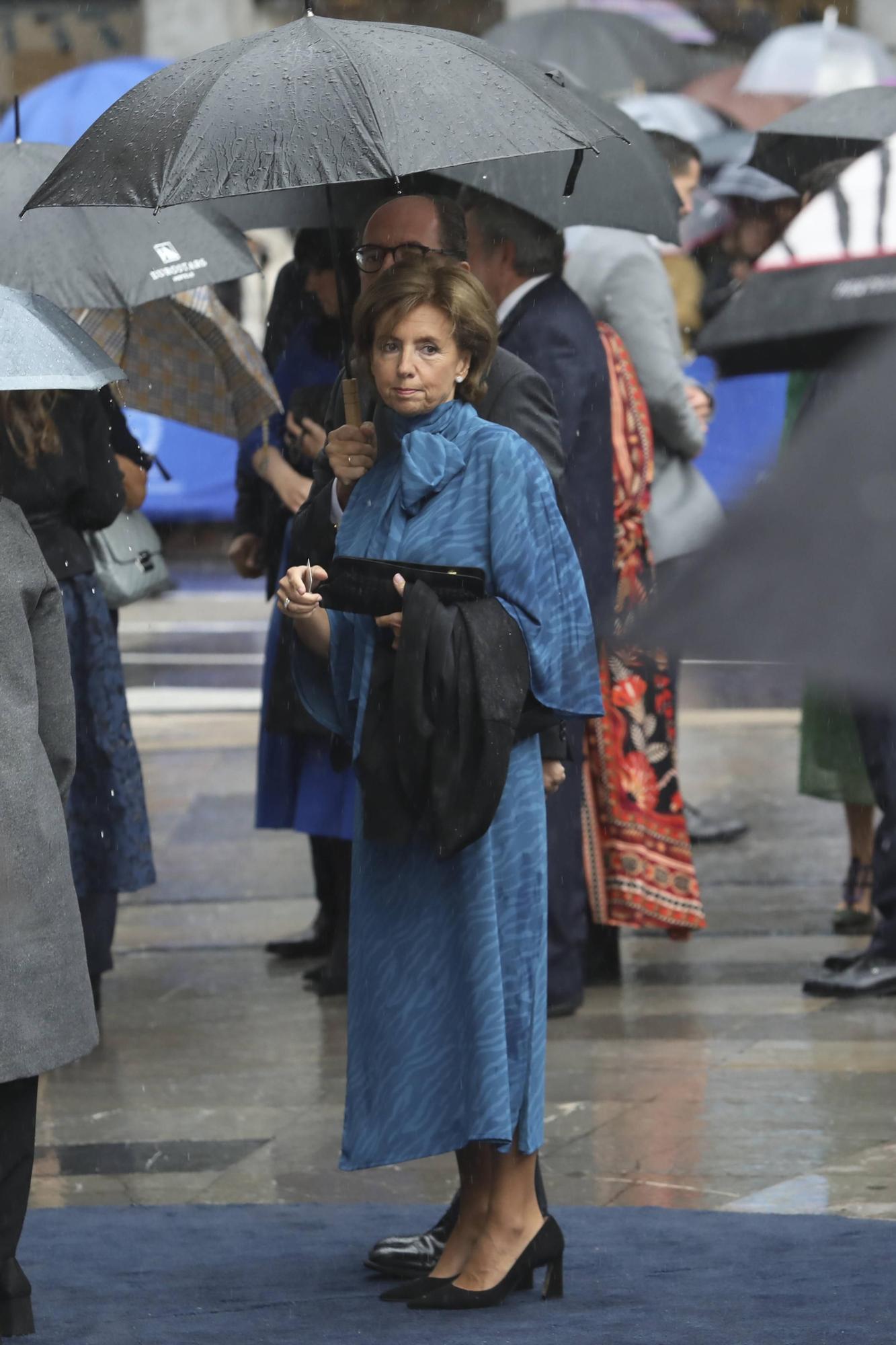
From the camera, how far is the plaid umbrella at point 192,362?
588 centimetres

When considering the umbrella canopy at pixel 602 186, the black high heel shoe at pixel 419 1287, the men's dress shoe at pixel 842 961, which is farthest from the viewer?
the men's dress shoe at pixel 842 961

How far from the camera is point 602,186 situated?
19.5 feet

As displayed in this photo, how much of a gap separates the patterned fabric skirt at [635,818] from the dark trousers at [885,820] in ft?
1.63

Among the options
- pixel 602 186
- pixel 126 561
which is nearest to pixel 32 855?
pixel 126 561

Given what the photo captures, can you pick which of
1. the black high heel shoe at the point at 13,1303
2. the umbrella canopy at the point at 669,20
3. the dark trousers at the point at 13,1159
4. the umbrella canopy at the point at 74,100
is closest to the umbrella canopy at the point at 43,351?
the dark trousers at the point at 13,1159

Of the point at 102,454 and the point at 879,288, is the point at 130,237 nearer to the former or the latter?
the point at 102,454

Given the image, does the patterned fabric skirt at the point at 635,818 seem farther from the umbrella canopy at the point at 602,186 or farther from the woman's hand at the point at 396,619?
the woman's hand at the point at 396,619

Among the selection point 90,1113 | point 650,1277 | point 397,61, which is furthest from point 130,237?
point 650,1277

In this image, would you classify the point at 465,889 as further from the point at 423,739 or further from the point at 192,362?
the point at 192,362

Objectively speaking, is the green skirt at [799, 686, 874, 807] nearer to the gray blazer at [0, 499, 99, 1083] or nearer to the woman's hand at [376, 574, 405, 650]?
the woman's hand at [376, 574, 405, 650]

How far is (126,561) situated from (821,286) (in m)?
4.75

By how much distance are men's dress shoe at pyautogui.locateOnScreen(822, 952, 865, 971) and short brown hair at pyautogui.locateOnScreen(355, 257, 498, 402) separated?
9.98ft

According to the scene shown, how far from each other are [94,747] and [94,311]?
1113 mm

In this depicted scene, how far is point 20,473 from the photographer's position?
5.71 m
